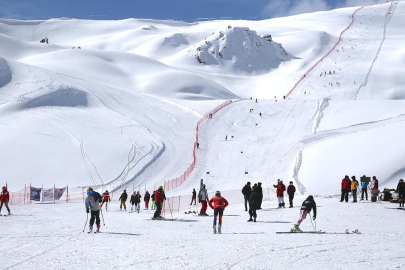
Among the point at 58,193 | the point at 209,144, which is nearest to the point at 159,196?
the point at 58,193

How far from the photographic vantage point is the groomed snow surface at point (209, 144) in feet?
37.2

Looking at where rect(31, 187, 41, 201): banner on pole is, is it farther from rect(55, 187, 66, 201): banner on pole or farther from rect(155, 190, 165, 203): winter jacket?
rect(155, 190, 165, 203): winter jacket

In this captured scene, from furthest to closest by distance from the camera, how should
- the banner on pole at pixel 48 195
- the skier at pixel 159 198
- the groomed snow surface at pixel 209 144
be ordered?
the banner on pole at pixel 48 195, the skier at pixel 159 198, the groomed snow surface at pixel 209 144

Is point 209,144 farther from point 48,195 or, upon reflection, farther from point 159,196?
point 159,196

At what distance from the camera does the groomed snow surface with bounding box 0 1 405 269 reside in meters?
11.3

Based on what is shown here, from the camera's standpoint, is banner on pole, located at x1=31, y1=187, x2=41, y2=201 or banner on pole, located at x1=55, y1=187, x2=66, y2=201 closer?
banner on pole, located at x1=31, y1=187, x2=41, y2=201

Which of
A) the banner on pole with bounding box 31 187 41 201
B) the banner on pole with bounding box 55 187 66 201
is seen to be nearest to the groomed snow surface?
the banner on pole with bounding box 55 187 66 201

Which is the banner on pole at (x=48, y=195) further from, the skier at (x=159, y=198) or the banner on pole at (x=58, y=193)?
the skier at (x=159, y=198)

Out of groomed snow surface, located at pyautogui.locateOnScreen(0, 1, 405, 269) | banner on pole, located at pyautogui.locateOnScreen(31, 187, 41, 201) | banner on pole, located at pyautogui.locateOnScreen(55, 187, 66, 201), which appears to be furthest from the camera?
banner on pole, located at pyautogui.locateOnScreen(55, 187, 66, 201)

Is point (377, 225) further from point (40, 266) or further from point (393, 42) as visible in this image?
point (393, 42)

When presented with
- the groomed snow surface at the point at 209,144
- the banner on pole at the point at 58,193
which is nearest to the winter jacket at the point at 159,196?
the groomed snow surface at the point at 209,144

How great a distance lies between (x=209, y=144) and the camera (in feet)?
144

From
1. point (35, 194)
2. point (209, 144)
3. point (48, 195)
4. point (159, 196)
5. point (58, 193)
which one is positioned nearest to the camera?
point (159, 196)

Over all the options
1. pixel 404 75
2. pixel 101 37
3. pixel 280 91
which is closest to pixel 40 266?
pixel 280 91
